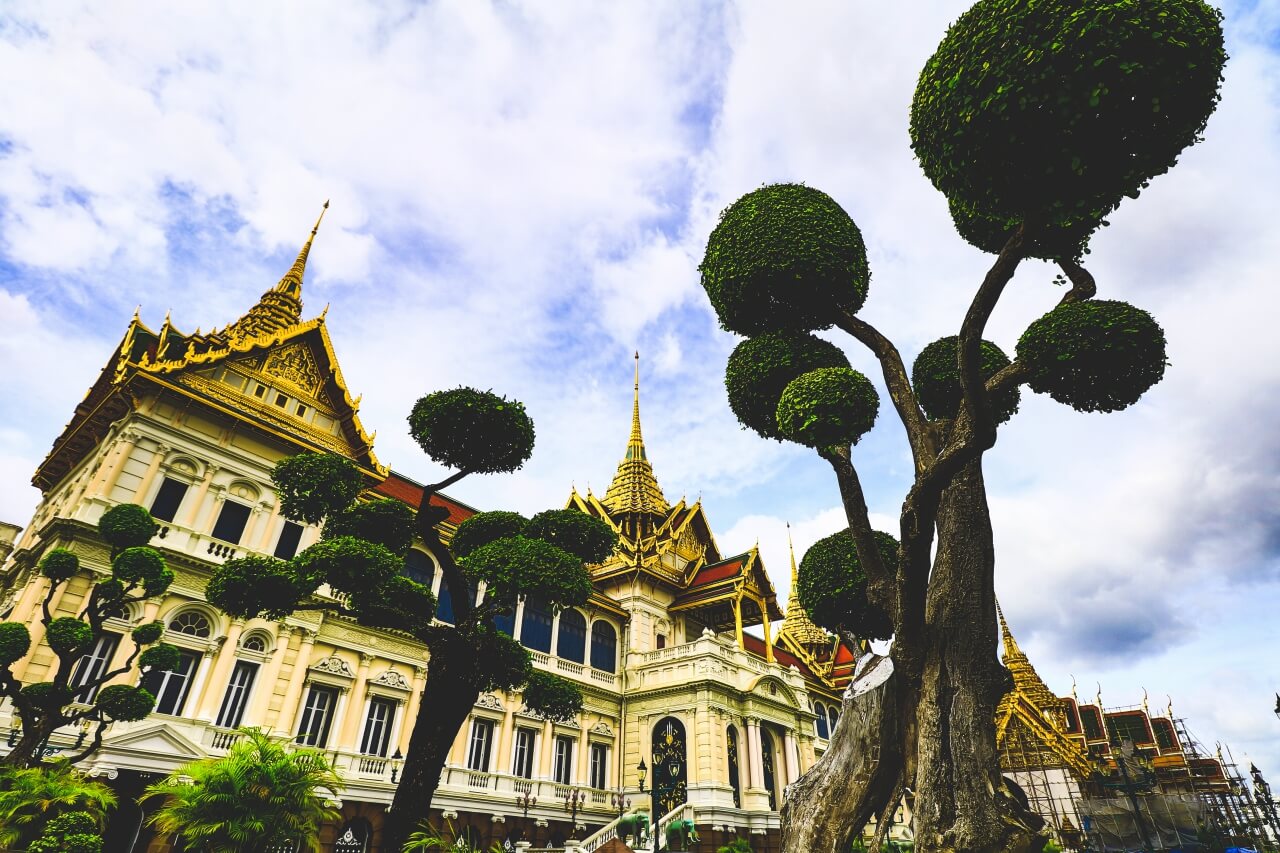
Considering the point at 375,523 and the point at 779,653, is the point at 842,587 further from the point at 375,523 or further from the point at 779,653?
the point at 779,653

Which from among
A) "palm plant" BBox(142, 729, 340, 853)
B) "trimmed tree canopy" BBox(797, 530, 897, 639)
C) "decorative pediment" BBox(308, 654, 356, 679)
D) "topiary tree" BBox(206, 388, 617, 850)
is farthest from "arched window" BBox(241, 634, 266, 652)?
"trimmed tree canopy" BBox(797, 530, 897, 639)

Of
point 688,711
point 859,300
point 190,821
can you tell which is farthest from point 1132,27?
point 688,711

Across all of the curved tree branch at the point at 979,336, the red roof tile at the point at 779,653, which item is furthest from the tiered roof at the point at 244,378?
the red roof tile at the point at 779,653

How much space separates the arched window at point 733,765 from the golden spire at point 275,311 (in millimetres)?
20935

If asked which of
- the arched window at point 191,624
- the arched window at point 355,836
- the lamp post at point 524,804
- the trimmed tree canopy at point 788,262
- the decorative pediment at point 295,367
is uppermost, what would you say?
the decorative pediment at point 295,367

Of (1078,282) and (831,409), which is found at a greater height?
(1078,282)

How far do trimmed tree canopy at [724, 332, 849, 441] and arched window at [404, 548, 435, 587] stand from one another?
14.8m

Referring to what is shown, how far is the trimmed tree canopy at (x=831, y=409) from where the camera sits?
8203mm

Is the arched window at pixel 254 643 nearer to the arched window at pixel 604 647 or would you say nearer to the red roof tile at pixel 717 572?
the arched window at pixel 604 647

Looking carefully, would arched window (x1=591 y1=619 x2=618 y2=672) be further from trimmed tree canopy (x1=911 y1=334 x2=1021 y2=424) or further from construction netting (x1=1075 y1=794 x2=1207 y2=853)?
trimmed tree canopy (x1=911 y1=334 x2=1021 y2=424)

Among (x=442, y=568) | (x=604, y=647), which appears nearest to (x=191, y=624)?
(x=442, y=568)

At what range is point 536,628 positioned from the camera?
25.2 metres

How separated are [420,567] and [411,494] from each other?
142 inches

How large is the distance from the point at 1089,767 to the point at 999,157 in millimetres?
40157
